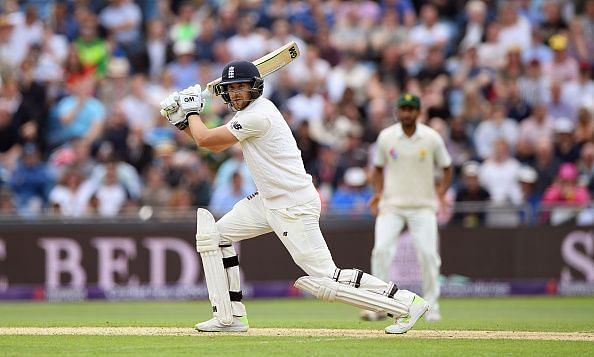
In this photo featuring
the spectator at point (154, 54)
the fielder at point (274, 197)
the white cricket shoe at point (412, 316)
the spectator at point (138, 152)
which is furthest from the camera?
the spectator at point (154, 54)

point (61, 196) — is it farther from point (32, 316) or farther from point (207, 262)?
point (207, 262)

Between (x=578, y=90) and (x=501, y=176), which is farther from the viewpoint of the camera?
(x=578, y=90)

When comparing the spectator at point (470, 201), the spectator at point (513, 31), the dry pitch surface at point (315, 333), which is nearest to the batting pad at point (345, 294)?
the dry pitch surface at point (315, 333)

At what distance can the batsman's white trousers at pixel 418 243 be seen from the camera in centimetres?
1273

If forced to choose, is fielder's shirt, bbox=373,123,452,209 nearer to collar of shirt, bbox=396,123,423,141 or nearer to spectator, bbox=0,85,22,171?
collar of shirt, bbox=396,123,423,141

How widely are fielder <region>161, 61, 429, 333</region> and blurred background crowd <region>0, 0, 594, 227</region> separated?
24.7ft

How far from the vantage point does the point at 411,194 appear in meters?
12.8

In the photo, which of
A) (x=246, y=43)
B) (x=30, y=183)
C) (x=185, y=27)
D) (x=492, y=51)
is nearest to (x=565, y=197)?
(x=492, y=51)

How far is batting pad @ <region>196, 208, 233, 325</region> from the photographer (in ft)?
31.7

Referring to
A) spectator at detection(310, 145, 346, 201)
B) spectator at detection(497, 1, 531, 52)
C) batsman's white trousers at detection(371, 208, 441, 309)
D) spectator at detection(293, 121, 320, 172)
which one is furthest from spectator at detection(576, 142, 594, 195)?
batsman's white trousers at detection(371, 208, 441, 309)

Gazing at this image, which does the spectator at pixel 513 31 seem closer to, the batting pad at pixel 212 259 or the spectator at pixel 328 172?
the spectator at pixel 328 172

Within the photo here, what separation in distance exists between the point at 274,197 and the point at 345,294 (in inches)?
35.8

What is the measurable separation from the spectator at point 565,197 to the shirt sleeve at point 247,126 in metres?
8.30

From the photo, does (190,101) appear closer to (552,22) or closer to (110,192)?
(110,192)
